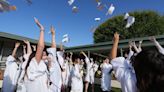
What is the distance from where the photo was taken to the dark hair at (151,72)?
5.78 feet

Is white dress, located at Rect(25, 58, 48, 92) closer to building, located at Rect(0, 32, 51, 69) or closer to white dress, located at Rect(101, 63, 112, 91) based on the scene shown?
white dress, located at Rect(101, 63, 112, 91)

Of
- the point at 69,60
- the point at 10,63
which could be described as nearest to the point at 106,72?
the point at 69,60

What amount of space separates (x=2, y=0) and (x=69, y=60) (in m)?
8.27

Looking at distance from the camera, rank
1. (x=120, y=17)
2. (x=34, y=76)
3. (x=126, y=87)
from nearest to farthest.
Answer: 1. (x=126, y=87)
2. (x=34, y=76)
3. (x=120, y=17)

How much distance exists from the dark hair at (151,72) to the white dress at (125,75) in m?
0.30

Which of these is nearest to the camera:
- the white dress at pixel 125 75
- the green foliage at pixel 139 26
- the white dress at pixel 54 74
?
the white dress at pixel 125 75

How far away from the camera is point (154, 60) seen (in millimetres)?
1804

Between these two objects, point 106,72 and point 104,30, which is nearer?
point 106,72

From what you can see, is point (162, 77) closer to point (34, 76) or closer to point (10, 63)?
point (34, 76)

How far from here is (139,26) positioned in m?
36.6

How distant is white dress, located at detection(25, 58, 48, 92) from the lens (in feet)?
12.4

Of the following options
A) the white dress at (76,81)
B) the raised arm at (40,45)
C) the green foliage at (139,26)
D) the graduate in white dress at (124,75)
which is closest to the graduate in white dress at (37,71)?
the raised arm at (40,45)

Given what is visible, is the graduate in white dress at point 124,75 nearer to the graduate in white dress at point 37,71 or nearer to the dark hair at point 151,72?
the dark hair at point 151,72

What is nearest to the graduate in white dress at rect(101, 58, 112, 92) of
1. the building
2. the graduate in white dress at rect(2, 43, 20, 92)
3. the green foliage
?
the graduate in white dress at rect(2, 43, 20, 92)
